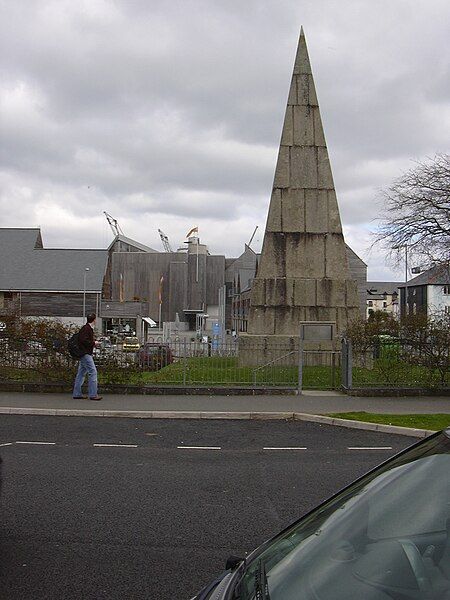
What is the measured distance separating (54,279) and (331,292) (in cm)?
4808

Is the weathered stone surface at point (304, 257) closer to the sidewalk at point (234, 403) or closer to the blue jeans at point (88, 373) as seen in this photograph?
the sidewalk at point (234, 403)

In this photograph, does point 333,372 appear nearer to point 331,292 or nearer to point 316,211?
point 331,292

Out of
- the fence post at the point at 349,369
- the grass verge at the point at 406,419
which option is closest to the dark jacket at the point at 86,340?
the grass verge at the point at 406,419

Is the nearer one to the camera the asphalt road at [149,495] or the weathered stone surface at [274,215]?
the asphalt road at [149,495]

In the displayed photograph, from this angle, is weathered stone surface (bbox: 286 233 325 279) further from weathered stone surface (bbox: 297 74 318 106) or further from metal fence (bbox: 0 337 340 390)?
metal fence (bbox: 0 337 340 390)

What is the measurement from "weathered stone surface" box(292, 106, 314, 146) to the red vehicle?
936 centimetres

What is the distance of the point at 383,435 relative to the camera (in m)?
11.6

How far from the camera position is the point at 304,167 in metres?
22.5

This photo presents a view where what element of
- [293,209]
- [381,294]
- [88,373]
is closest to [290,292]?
[293,209]

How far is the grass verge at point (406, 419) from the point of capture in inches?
473

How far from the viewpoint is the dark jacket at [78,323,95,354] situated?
48.2 ft

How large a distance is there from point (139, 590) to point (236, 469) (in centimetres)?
414

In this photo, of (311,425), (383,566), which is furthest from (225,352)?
(383,566)

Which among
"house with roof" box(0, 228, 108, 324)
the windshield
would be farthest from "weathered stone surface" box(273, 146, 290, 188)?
"house with roof" box(0, 228, 108, 324)
